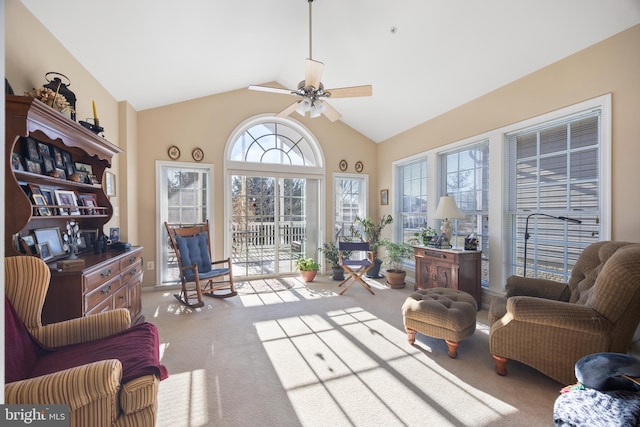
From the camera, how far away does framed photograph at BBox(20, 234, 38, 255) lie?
6.62 feet

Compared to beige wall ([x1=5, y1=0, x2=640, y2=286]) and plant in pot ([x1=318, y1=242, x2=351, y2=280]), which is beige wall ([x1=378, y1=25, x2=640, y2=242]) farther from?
plant in pot ([x1=318, y1=242, x2=351, y2=280])

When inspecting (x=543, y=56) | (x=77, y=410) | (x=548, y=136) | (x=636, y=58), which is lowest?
(x=77, y=410)

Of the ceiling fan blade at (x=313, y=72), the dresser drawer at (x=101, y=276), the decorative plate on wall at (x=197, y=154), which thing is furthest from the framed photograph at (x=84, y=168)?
the ceiling fan blade at (x=313, y=72)

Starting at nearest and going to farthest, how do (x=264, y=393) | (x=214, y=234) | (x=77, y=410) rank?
(x=77, y=410) < (x=264, y=393) < (x=214, y=234)

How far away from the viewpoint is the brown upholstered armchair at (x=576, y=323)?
70.4 inches

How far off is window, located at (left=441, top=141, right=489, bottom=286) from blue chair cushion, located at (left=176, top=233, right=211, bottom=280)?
3.62m

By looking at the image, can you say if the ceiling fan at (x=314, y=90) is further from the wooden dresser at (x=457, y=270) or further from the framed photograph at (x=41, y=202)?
the wooden dresser at (x=457, y=270)

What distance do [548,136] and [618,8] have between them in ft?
3.86

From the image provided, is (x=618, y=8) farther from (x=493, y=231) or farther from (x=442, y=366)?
(x=442, y=366)

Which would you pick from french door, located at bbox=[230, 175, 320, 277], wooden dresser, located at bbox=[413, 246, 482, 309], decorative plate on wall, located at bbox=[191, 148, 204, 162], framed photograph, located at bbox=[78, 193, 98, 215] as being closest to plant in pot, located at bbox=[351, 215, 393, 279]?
french door, located at bbox=[230, 175, 320, 277]

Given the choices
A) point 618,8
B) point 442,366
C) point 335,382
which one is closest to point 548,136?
point 618,8

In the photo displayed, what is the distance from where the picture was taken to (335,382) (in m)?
2.07

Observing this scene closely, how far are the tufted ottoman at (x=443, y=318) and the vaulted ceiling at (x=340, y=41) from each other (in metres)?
2.62

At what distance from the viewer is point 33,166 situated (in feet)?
6.87
